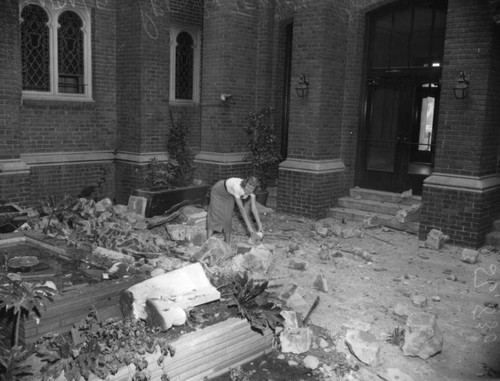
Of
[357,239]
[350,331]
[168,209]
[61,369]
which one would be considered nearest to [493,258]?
[357,239]

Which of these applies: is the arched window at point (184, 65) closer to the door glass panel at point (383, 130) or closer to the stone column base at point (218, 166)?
the stone column base at point (218, 166)

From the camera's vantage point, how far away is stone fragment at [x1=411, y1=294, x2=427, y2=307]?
21.0 feet

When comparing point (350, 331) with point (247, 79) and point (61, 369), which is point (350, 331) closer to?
point (61, 369)

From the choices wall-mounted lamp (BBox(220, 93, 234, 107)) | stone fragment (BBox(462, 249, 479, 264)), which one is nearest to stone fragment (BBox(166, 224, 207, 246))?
wall-mounted lamp (BBox(220, 93, 234, 107))

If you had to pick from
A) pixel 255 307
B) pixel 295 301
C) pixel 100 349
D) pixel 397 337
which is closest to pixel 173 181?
pixel 295 301

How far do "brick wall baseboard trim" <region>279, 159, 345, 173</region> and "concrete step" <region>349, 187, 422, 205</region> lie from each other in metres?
0.61

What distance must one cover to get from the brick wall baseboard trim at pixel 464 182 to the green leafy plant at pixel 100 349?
237 inches

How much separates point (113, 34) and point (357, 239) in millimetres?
6957

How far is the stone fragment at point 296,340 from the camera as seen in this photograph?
5.30 metres

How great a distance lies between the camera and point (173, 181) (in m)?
11.6

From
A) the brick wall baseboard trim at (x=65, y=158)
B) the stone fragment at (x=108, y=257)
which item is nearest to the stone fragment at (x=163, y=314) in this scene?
the stone fragment at (x=108, y=257)

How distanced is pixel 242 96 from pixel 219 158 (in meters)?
1.55

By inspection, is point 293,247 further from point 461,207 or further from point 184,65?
point 184,65

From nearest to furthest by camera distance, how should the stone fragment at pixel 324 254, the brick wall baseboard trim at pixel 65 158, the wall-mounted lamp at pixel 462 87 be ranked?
1. the stone fragment at pixel 324 254
2. the wall-mounted lamp at pixel 462 87
3. the brick wall baseboard trim at pixel 65 158
